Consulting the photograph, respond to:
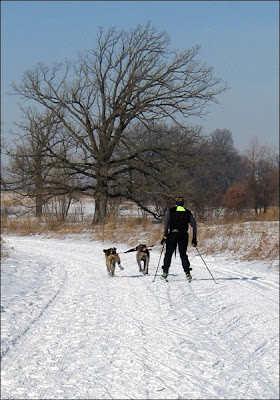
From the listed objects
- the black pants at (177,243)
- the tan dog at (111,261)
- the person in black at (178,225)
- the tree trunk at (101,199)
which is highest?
the tree trunk at (101,199)

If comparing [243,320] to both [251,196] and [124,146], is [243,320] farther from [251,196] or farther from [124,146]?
[124,146]

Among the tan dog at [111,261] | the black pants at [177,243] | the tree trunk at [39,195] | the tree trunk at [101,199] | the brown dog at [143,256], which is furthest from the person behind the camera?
the brown dog at [143,256]

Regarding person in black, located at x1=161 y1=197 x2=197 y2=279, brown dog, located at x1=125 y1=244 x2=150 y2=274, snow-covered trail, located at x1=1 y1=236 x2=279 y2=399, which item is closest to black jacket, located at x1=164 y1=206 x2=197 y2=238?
person in black, located at x1=161 y1=197 x2=197 y2=279

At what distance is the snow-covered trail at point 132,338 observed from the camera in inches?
168

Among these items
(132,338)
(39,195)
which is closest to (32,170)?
(39,195)

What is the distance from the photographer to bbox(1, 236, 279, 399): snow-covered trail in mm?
4273

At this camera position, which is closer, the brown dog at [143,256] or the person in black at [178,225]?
the person in black at [178,225]

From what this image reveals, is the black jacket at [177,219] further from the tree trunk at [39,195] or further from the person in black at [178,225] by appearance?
the tree trunk at [39,195]

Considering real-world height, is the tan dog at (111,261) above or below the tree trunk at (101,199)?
below

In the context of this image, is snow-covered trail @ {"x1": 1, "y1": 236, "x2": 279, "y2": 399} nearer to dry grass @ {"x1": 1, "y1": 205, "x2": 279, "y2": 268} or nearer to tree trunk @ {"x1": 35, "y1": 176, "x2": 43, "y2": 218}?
tree trunk @ {"x1": 35, "y1": 176, "x2": 43, "y2": 218}

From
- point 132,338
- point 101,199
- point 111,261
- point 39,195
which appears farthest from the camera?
point 111,261

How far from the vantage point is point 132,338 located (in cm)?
600

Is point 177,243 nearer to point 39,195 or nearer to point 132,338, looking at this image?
point 39,195

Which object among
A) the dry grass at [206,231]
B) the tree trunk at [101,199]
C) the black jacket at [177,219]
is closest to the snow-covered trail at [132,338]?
the black jacket at [177,219]
